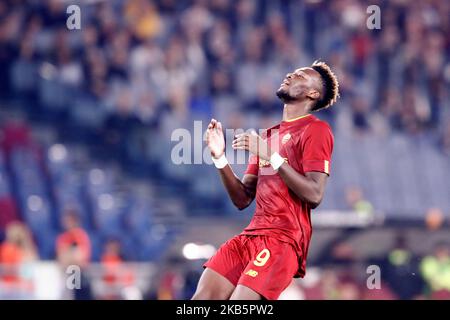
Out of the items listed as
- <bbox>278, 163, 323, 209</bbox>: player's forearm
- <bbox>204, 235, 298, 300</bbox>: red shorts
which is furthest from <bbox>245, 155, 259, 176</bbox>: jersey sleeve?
<bbox>278, 163, 323, 209</bbox>: player's forearm

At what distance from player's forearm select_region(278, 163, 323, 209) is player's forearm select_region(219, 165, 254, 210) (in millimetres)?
487

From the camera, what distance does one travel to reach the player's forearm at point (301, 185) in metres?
5.18

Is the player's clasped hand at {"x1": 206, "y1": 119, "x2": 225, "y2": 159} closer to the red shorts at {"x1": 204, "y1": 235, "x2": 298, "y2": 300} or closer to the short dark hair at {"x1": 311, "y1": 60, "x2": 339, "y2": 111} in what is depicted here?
the red shorts at {"x1": 204, "y1": 235, "x2": 298, "y2": 300}

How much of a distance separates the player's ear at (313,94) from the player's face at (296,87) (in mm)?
22

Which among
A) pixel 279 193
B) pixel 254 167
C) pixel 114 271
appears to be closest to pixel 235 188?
pixel 254 167

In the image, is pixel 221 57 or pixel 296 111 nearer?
pixel 296 111

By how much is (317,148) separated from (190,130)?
22.5 feet

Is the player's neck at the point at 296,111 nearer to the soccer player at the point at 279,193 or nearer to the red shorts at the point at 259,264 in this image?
the soccer player at the point at 279,193

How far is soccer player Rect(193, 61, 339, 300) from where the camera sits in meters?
5.21

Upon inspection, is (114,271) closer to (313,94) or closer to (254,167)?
(254,167)

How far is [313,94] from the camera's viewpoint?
18.5 ft
